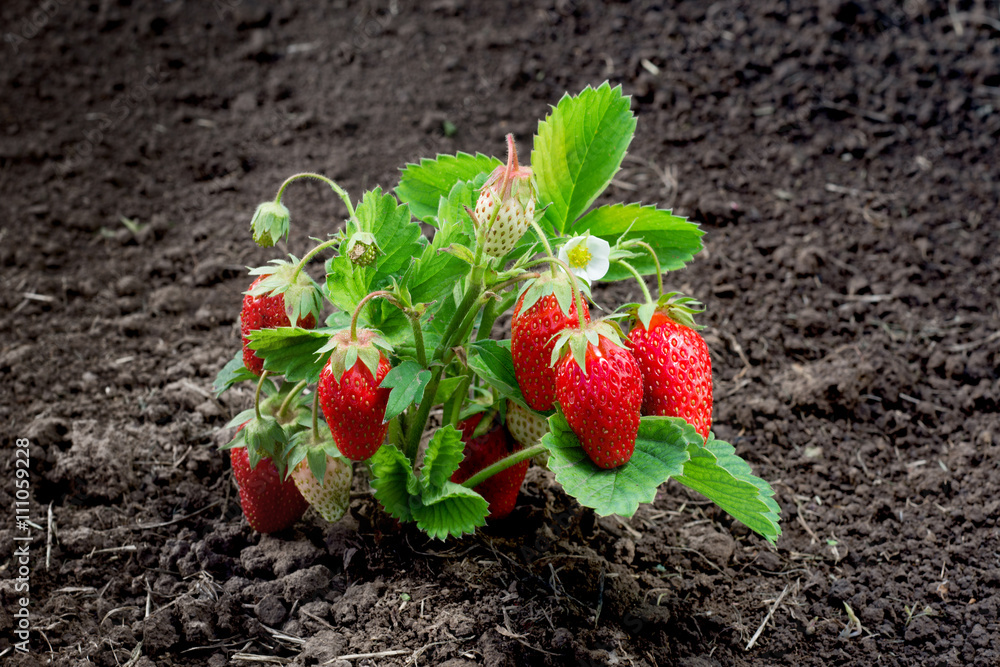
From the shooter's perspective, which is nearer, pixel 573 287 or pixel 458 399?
pixel 573 287

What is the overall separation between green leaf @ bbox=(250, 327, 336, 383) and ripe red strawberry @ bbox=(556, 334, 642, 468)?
433 mm

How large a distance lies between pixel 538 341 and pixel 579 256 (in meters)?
0.16

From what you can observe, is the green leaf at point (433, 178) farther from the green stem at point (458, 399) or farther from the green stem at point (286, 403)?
the green stem at point (286, 403)

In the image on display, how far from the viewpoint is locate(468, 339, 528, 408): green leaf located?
5.43 feet

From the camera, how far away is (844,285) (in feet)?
9.34

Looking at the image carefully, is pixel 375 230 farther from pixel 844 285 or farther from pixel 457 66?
pixel 457 66

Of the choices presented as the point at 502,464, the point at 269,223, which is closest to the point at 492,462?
the point at 502,464

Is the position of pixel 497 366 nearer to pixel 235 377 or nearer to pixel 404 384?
pixel 404 384

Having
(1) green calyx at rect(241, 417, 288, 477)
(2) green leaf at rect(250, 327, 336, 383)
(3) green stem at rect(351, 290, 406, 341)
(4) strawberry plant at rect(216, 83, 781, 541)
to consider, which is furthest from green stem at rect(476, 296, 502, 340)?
(1) green calyx at rect(241, 417, 288, 477)

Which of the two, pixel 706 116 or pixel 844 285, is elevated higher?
pixel 706 116

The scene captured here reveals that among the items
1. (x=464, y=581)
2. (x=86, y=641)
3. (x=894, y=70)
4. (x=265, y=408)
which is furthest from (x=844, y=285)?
(x=86, y=641)

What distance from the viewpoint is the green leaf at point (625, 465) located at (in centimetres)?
145

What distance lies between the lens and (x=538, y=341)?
1.55 metres

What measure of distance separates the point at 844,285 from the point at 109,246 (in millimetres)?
2407
